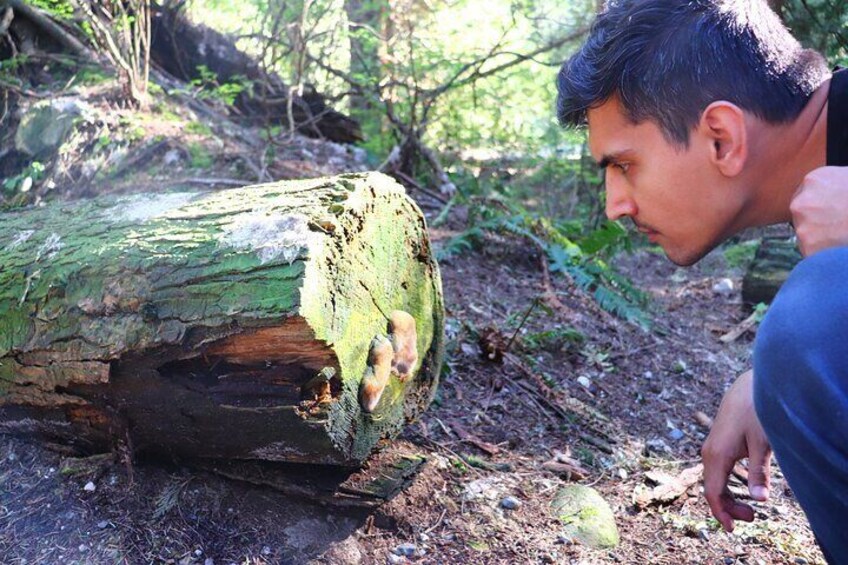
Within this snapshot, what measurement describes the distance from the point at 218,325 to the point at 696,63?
4.90 ft

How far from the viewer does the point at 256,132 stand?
7.57 m

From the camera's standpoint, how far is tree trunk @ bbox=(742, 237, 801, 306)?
6.26m

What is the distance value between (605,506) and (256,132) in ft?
19.0

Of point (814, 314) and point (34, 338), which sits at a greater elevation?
point (814, 314)

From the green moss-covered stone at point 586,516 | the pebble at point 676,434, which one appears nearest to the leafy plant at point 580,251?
the pebble at point 676,434

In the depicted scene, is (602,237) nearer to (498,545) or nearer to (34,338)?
(498,545)

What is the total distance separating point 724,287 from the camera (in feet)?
23.5

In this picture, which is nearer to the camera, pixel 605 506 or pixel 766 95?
pixel 766 95

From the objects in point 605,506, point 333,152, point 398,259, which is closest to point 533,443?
point 605,506

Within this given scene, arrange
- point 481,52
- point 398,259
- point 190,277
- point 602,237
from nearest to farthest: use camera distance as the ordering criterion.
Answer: point 190,277, point 398,259, point 602,237, point 481,52

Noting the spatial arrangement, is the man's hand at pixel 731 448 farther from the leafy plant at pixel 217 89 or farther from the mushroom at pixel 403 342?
the leafy plant at pixel 217 89

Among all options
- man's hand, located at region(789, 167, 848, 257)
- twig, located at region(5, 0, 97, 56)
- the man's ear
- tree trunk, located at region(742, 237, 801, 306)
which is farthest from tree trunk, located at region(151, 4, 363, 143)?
man's hand, located at region(789, 167, 848, 257)

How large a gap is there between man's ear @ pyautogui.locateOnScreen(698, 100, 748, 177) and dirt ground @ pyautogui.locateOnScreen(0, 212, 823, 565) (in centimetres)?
155

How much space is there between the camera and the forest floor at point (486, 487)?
2463 mm
